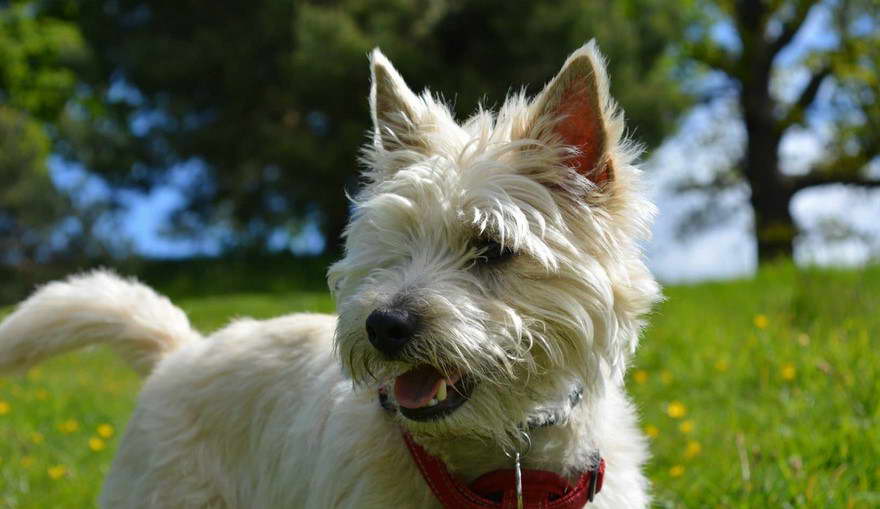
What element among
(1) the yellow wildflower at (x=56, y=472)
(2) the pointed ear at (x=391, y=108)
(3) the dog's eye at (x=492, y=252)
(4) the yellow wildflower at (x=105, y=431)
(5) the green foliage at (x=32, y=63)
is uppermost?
(5) the green foliage at (x=32, y=63)

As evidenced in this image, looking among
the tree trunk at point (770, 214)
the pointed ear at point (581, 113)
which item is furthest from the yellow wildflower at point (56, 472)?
the tree trunk at point (770, 214)

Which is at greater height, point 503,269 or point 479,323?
point 503,269

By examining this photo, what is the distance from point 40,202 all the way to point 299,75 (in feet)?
24.6

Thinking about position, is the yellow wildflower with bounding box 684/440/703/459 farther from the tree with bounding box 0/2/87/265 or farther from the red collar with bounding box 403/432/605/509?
the tree with bounding box 0/2/87/265

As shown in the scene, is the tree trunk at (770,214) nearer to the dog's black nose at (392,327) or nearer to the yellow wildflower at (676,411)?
the yellow wildflower at (676,411)

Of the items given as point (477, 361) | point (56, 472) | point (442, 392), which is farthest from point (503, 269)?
point (56, 472)

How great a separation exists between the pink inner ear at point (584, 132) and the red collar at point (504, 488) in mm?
1062

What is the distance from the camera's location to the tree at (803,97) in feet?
81.7

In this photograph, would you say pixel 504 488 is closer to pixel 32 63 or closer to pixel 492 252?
pixel 492 252

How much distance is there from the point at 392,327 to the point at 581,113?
106 cm

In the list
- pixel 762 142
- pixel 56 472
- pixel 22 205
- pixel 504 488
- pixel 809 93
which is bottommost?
pixel 504 488

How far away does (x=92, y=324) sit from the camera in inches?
159

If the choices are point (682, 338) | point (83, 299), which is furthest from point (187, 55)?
point (83, 299)

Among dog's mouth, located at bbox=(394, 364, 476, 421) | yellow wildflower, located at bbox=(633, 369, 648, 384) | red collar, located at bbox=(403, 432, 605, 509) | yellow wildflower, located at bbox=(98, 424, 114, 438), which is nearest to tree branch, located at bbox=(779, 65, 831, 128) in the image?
yellow wildflower, located at bbox=(633, 369, 648, 384)
